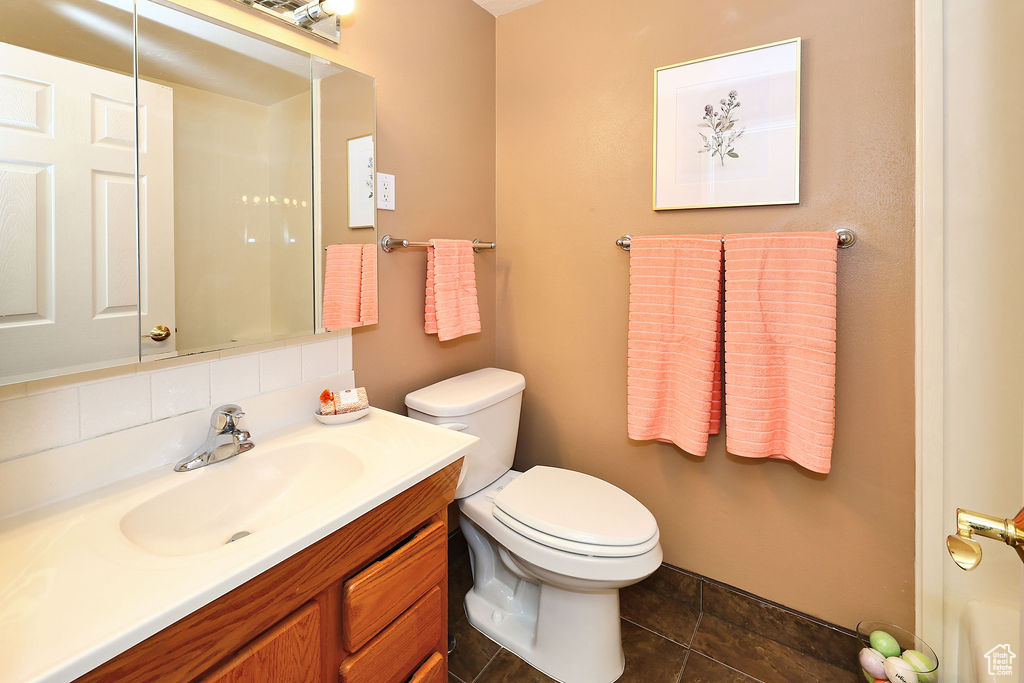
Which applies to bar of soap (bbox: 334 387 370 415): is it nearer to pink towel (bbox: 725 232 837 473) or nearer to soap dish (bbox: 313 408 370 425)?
soap dish (bbox: 313 408 370 425)

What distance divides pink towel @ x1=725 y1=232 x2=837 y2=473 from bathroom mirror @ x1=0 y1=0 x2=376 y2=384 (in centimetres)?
120

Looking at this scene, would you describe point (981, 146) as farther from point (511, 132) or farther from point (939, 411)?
point (511, 132)

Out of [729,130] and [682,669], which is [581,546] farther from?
[729,130]

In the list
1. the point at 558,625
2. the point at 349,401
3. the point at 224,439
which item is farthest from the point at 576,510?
the point at 224,439

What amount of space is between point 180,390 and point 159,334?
136 millimetres

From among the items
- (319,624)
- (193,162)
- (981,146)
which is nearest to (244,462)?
(319,624)

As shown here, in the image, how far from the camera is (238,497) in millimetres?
1053

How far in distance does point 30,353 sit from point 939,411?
199cm

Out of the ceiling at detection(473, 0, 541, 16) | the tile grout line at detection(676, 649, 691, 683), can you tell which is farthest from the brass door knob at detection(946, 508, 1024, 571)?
the ceiling at detection(473, 0, 541, 16)

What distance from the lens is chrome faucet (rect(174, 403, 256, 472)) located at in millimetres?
1061

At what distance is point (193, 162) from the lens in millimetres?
1060

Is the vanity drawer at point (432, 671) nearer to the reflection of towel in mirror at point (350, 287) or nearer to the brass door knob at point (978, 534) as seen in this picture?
the reflection of towel in mirror at point (350, 287)

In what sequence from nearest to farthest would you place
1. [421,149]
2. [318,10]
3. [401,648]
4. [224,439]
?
[401,648]
[224,439]
[318,10]
[421,149]


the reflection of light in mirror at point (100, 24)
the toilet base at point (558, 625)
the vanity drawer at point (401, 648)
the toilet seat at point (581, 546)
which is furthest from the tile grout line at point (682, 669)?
the reflection of light in mirror at point (100, 24)
